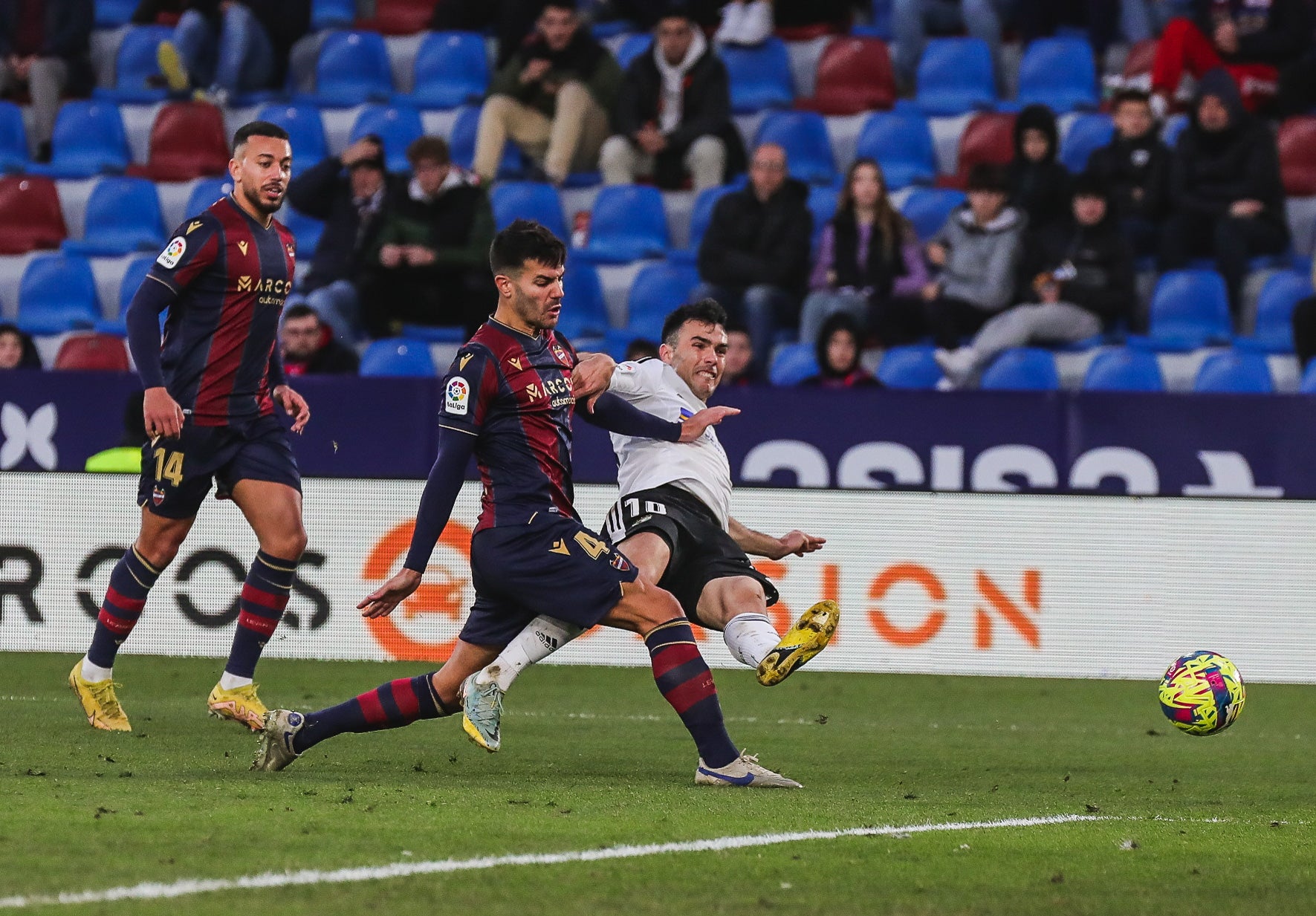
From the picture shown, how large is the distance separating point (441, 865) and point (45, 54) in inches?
528

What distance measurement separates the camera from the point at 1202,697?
22.9ft

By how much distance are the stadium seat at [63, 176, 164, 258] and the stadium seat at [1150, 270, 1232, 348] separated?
7.82 m

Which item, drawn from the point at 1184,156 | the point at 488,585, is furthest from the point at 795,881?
the point at 1184,156

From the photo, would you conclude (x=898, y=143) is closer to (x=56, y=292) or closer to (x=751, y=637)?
(x=56, y=292)

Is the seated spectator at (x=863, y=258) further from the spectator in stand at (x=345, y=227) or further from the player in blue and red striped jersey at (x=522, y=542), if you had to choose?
the player in blue and red striped jersey at (x=522, y=542)

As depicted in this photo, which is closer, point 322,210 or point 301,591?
point 301,591

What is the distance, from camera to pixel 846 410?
38.9 feet

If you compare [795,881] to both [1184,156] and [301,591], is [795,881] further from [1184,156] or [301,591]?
[1184,156]

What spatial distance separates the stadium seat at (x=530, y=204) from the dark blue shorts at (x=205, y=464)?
23.7 feet

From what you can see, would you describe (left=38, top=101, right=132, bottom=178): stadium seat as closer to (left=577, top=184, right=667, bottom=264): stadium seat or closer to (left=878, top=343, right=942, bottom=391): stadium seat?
(left=577, top=184, right=667, bottom=264): stadium seat

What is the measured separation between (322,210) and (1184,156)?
20.7ft

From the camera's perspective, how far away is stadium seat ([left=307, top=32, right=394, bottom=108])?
15859mm

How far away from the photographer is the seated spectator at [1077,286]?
12.7 meters

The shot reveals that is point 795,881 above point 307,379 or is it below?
below
